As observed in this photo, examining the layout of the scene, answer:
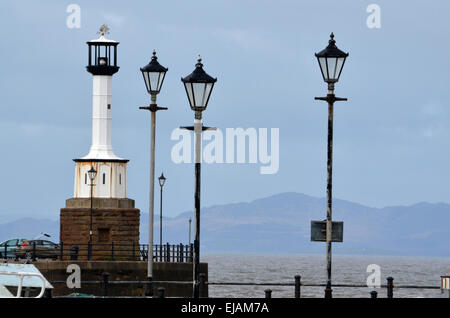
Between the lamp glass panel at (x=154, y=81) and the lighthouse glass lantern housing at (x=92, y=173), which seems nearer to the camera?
the lamp glass panel at (x=154, y=81)

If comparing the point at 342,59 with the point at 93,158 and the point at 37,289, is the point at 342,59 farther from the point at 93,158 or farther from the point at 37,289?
the point at 93,158

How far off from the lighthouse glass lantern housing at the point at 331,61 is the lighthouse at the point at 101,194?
115 ft

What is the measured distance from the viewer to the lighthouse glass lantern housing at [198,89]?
30.3m

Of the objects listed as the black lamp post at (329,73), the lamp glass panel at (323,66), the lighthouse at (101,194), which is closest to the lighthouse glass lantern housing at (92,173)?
the lighthouse at (101,194)

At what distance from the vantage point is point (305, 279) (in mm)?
141375

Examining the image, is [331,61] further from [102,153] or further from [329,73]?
[102,153]

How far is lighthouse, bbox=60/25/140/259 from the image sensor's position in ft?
216

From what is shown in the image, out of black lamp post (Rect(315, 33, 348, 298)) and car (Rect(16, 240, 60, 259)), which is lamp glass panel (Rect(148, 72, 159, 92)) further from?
car (Rect(16, 240, 60, 259))

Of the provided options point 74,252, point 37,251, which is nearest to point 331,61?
point 74,252

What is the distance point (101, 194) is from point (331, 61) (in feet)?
118

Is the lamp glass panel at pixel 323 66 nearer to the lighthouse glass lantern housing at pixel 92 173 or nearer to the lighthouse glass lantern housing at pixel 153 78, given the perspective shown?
the lighthouse glass lantern housing at pixel 153 78

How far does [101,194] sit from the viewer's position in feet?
216
